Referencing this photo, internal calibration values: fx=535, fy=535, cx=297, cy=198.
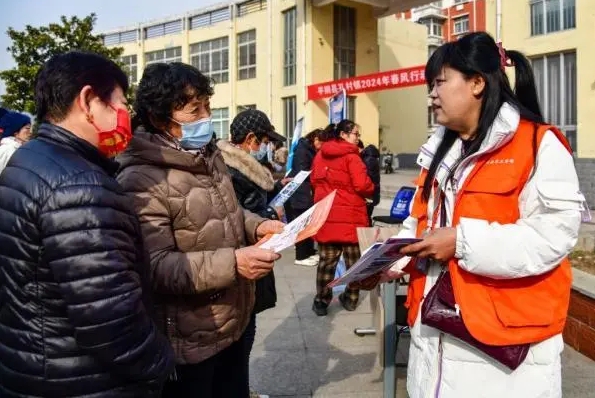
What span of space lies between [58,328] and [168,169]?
2.39 ft

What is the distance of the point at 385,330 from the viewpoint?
3162 mm

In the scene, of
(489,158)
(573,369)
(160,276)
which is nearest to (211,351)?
(160,276)

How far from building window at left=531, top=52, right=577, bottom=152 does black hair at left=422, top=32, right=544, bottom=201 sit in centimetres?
1331

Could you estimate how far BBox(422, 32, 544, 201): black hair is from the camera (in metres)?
1.76

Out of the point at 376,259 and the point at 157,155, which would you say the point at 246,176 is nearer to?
the point at 157,155

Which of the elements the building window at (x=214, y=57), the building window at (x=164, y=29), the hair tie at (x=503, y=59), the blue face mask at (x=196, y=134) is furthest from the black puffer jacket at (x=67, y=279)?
the building window at (x=164, y=29)

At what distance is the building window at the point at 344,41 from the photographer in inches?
897

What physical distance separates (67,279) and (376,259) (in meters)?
0.95

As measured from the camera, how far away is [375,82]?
17.8 m

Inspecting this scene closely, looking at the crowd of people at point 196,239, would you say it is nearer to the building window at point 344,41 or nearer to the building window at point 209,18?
the building window at point 344,41

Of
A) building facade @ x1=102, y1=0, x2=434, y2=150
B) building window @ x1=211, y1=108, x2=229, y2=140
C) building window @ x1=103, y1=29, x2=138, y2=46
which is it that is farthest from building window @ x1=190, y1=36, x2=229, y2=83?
building window @ x1=103, y1=29, x2=138, y2=46

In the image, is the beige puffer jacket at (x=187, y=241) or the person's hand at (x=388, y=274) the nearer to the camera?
the beige puffer jacket at (x=187, y=241)

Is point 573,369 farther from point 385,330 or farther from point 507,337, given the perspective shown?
point 507,337

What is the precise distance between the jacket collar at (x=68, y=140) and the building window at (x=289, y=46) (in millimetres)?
22693
